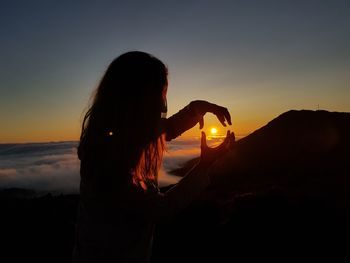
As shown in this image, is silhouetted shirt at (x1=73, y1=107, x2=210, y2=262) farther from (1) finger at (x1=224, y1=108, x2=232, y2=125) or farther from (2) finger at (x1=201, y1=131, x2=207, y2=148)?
(1) finger at (x1=224, y1=108, x2=232, y2=125)

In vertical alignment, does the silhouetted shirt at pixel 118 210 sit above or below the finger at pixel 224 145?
below

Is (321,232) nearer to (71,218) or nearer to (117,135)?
(117,135)

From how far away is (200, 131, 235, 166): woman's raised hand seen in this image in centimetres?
218

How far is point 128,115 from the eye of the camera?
204 centimetres

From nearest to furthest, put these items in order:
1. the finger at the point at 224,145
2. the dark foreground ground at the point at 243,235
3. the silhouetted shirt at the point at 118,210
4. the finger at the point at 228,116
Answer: the silhouetted shirt at the point at 118,210 < the finger at the point at 224,145 < the finger at the point at 228,116 < the dark foreground ground at the point at 243,235

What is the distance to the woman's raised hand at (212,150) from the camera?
2.18 metres

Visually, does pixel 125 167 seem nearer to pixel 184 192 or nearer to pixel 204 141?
pixel 184 192

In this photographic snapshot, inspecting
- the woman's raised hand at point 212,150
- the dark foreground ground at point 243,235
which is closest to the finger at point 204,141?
the woman's raised hand at point 212,150

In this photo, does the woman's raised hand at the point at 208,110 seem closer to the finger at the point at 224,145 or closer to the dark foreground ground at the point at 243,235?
the finger at the point at 224,145

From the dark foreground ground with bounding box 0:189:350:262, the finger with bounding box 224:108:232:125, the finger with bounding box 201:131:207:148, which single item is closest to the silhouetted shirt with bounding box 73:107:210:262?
the finger with bounding box 201:131:207:148

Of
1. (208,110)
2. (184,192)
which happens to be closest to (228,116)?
(208,110)

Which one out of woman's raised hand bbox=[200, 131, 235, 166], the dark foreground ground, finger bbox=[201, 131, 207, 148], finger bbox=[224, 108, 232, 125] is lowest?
A: the dark foreground ground

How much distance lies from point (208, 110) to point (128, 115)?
729mm

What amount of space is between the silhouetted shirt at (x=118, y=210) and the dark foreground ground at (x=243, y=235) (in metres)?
8.54
